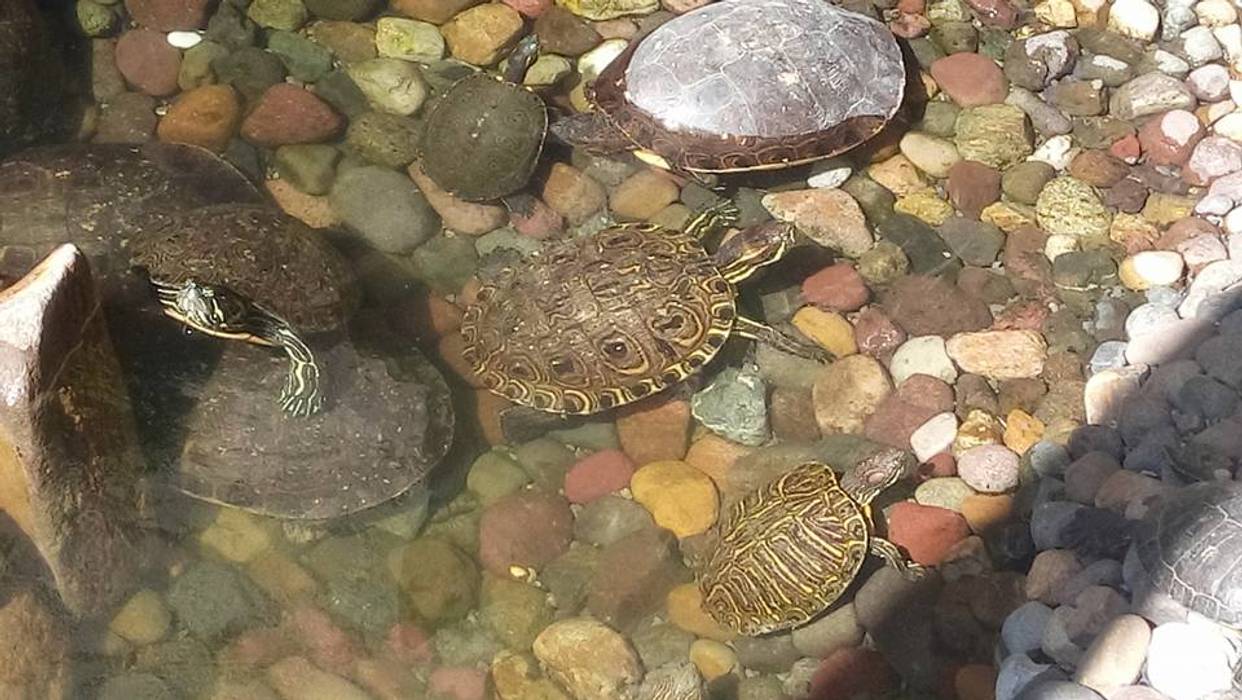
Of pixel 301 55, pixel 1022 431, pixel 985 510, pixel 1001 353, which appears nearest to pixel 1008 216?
pixel 1001 353

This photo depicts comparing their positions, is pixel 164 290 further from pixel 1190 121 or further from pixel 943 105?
pixel 1190 121

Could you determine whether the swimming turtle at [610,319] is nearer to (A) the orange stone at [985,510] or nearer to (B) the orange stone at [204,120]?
(A) the orange stone at [985,510]

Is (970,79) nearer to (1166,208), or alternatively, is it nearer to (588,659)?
(1166,208)

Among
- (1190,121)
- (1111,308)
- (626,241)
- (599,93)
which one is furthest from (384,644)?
(1190,121)

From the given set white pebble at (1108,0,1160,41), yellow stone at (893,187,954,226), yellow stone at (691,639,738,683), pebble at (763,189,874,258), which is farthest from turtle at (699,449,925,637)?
white pebble at (1108,0,1160,41)

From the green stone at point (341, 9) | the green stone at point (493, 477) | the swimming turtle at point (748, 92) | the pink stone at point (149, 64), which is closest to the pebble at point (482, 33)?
the green stone at point (341, 9)

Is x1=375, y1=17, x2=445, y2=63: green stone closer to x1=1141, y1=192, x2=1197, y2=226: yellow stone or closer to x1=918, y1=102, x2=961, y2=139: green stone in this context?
x1=918, y1=102, x2=961, y2=139: green stone
